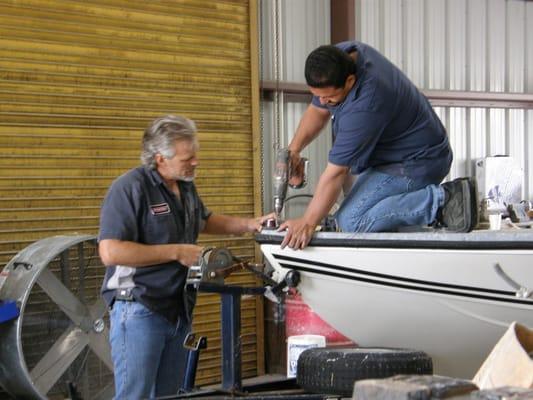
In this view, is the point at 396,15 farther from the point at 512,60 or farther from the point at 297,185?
the point at 297,185

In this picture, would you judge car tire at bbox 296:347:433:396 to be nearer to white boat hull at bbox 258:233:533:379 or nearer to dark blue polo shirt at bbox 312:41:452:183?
white boat hull at bbox 258:233:533:379

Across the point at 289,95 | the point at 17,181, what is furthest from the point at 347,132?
the point at 289,95

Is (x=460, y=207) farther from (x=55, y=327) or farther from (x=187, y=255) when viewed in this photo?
(x=55, y=327)

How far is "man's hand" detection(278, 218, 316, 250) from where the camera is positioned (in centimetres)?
340

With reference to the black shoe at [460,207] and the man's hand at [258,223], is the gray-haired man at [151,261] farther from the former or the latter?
the black shoe at [460,207]

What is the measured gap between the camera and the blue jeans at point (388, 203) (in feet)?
11.4

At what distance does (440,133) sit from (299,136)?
0.68 m

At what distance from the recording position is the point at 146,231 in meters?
3.17

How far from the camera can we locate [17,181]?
5070mm

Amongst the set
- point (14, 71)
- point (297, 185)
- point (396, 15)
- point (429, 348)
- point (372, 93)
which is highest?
point (396, 15)

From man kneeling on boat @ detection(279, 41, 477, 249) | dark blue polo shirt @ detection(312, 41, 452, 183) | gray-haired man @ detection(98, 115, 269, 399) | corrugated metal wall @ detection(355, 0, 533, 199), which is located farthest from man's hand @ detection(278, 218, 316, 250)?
corrugated metal wall @ detection(355, 0, 533, 199)

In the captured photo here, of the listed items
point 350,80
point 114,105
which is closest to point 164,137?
point 350,80

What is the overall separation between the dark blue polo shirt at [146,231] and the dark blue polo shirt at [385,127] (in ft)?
2.38

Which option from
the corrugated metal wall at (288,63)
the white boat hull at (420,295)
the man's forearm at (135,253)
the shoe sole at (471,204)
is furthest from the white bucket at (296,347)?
the corrugated metal wall at (288,63)
